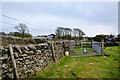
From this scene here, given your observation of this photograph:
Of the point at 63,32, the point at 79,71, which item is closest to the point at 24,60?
the point at 79,71

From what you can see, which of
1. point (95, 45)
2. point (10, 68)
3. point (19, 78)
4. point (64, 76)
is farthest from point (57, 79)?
point (95, 45)

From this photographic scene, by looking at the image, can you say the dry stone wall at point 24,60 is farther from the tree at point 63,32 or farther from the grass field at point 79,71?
the tree at point 63,32

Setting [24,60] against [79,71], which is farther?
[79,71]

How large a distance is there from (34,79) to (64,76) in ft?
6.10

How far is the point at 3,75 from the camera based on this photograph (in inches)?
233

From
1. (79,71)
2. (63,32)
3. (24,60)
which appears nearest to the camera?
(24,60)

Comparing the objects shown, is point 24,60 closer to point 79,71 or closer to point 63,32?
point 79,71

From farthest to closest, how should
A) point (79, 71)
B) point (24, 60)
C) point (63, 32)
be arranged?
point (63, 32)
point (79, 71)
point (24, 60)

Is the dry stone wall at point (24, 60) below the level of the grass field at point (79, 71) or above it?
above

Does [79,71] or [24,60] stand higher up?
[24,60]

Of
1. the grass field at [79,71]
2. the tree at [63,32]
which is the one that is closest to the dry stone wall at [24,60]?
the grass field at [79,71]

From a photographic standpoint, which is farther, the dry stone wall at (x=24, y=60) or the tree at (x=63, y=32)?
the tree at (x=63, y=32)

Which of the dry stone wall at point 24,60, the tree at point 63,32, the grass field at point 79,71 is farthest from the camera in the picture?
the tree at point 63,32

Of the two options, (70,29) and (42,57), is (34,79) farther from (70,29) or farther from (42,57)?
(70,29)
